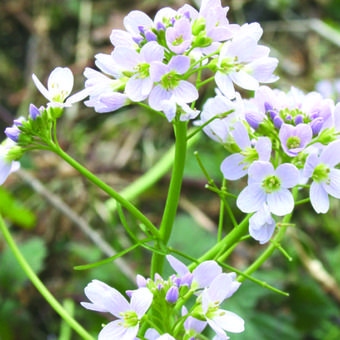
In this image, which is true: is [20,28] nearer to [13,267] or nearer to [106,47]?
[106,47]

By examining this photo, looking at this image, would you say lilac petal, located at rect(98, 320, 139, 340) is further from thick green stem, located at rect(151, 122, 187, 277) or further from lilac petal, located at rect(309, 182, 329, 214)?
lilac petal, located at rect(309, 182, 329, 214)

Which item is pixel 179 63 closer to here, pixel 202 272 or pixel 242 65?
pixel 242 65

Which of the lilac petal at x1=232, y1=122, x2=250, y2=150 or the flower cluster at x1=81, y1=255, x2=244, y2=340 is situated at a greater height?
the lilac petal at x1=232, y1=122, x2=250, y2=150

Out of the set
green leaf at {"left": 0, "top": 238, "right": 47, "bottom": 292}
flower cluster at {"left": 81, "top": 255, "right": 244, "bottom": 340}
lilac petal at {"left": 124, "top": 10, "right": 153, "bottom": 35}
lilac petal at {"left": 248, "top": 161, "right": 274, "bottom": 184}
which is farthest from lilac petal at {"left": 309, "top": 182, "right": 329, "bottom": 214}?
green leaf at {"left": 0, "top": 238, "right": 47, "bottom": 292}

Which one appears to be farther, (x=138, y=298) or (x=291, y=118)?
(x=291, y=118)

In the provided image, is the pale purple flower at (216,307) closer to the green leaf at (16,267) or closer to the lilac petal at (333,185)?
the lilac petal at (333,185)

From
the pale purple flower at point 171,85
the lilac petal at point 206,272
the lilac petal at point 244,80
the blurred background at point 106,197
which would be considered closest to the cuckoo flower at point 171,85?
the pale purple flower at point 171,85

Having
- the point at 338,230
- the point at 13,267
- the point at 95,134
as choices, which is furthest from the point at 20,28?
the point at 338,230
